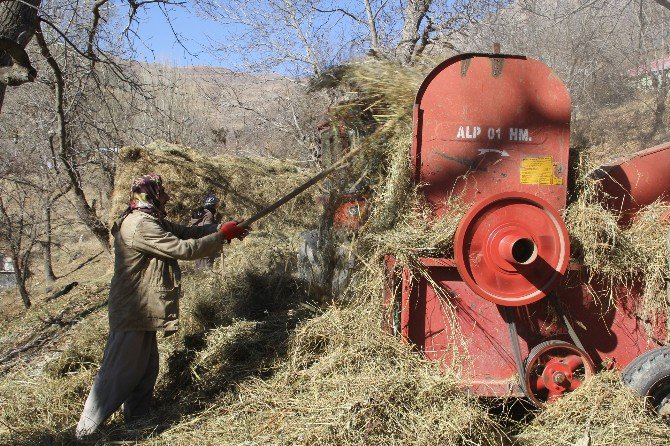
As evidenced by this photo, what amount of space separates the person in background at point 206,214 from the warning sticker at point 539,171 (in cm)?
509

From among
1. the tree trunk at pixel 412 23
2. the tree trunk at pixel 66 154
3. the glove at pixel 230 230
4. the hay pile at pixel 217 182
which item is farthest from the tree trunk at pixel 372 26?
the glove at pixel 230 230

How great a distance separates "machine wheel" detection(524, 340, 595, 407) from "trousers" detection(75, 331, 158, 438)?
2658 mm

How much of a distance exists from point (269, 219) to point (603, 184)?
5430mm

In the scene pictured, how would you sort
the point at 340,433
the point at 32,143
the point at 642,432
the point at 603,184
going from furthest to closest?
the point at 32,143 < the point at 603,184 < the point at 642,432 < the point at 340,433

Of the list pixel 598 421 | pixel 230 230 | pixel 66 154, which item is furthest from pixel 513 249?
pixel 66 154

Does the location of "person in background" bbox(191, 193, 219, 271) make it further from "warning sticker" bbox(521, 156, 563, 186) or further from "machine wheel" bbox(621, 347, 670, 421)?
"machine wheel" bbox(621, 347, 670, 421)

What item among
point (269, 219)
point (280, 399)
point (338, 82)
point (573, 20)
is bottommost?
point (280, 399)

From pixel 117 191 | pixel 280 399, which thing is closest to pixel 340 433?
pixel 280 399

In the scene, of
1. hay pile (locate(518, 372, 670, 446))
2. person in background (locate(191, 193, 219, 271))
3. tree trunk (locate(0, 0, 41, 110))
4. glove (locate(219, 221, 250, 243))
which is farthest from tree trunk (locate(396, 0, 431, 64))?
hay pile (locate(518, 372, 670, 446))

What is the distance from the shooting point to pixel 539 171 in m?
3.88

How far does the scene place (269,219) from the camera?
345 inches

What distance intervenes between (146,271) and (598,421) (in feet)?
10.3

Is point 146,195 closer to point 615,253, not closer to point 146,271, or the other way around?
point 146,271

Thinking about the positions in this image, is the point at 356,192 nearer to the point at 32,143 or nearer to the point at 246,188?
the point at 246,188
